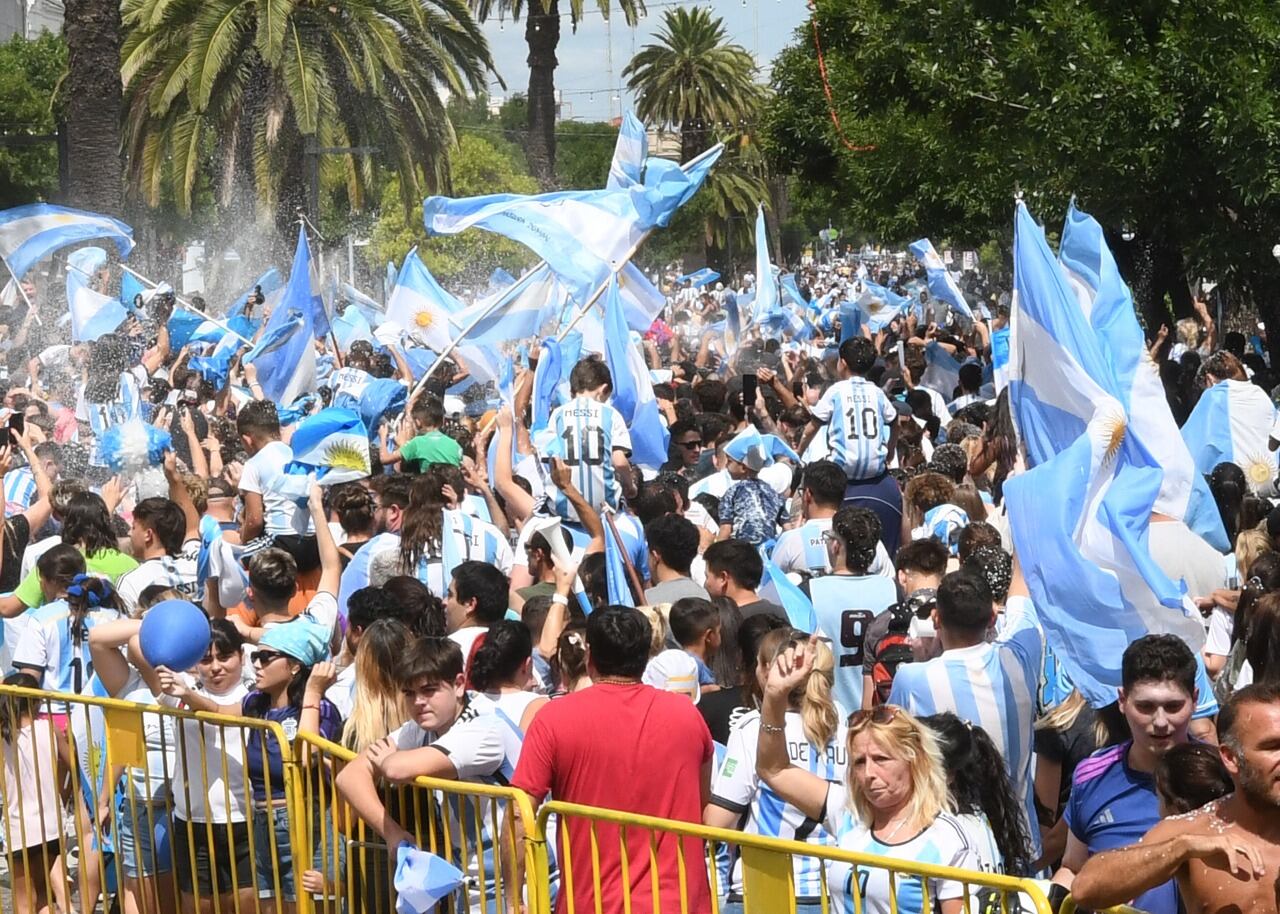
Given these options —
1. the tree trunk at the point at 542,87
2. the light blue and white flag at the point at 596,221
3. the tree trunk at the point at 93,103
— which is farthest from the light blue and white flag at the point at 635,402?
the tree trunk at the point at 542,87

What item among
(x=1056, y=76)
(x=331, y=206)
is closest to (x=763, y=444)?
(x=1056, y=76)

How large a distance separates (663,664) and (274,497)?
3.77 metres

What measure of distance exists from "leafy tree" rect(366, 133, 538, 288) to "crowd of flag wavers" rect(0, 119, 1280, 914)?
1091 inches

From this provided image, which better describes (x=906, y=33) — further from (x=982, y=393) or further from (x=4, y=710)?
(x=4, y=710)

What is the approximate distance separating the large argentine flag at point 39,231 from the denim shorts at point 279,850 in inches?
458

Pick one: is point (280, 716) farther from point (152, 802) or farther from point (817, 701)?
point (817, 701)

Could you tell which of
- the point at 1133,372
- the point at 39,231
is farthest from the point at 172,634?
the point at 39,231

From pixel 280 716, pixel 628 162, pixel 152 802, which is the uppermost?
pixel 628 162

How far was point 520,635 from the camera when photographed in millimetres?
5289

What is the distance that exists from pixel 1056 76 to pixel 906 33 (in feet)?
10.9

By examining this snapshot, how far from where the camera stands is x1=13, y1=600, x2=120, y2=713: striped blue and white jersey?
6.73 metres

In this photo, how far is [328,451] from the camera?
29.4 feet

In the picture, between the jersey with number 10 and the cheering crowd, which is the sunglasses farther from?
the jersey with number 10

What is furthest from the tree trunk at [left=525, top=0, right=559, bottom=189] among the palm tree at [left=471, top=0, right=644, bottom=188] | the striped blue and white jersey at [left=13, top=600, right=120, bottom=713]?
the striped blue and white jersey at [left=13, top=600, right=120, bottom=713]
